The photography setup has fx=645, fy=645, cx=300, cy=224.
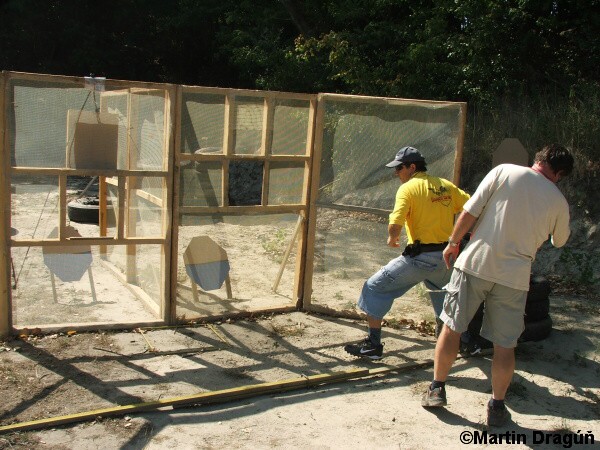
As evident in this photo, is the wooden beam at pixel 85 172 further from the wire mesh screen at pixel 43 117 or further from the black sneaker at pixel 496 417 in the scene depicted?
the black sneaker at pixel 496 417

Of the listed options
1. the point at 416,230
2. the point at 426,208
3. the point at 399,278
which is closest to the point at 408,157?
the point at 426,208

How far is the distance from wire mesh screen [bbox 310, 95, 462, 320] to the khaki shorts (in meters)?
1.91

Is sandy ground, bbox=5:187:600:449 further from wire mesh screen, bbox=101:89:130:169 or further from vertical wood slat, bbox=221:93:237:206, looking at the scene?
wire mesh screen, bbox=101:89:130:169

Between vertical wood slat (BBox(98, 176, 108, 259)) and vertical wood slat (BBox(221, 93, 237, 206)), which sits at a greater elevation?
vertical wood slat (BBox(221, 93, 237, 206))

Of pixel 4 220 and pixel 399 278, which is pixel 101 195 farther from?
pixel 399 278

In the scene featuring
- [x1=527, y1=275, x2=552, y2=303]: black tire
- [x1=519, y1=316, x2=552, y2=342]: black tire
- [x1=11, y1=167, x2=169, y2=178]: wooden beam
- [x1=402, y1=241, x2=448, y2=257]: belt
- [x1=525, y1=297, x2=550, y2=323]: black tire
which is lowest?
[x1=519, y1=316, x2=552, y2=342]: black tire

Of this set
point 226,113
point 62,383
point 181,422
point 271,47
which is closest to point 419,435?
point 181,422

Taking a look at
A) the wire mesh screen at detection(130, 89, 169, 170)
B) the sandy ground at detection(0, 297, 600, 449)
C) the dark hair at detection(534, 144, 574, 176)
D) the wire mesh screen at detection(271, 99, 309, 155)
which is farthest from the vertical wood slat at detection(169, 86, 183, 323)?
the dark hair at detection(534, 144, 574, 176)

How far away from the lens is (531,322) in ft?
18.2

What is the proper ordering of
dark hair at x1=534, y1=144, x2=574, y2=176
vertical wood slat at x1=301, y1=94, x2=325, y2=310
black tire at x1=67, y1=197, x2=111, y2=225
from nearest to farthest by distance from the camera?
dark hair at x1=534, y1=144, x2=574, y2=176, vertical wood slat at x1=301, y1=94, x2=325, y2=310, black tire at x1=67, y1=197, x2=111, y2=225

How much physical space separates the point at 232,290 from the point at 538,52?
337 inches

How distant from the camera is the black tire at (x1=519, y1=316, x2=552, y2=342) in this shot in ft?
17.9

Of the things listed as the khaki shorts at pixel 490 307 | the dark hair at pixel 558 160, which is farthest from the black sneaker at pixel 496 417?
the dark hair at pixel 558 160

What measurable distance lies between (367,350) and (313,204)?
162 centimetres
